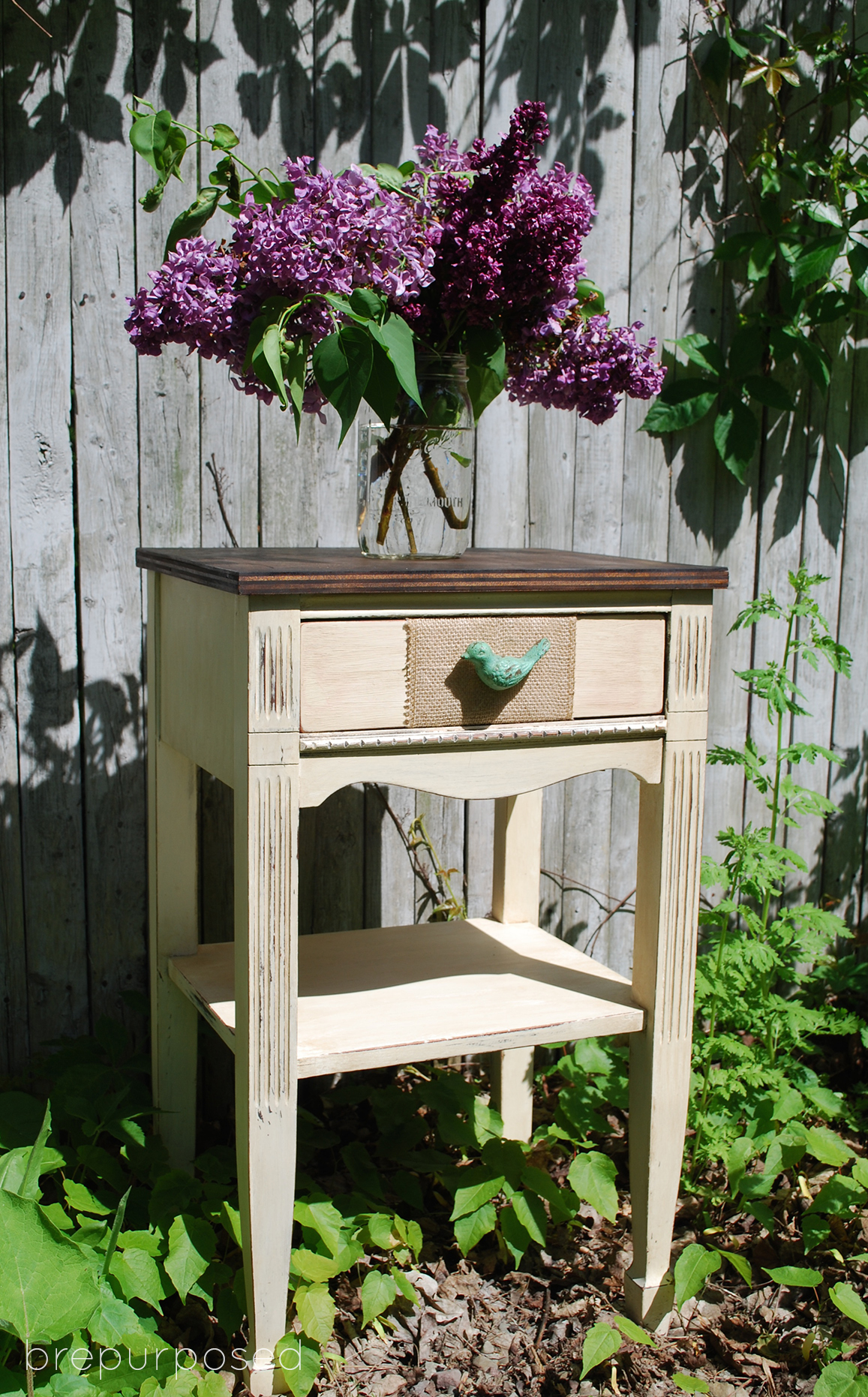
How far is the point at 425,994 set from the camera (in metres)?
1.74

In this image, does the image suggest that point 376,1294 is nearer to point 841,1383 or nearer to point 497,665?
point 841,1383

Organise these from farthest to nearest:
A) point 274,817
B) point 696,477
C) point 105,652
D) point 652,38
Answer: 1. point 696,477
2. point 652,38
3. point 105,652
4. point 274,817

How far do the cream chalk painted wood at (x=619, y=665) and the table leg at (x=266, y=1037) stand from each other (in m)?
0.45

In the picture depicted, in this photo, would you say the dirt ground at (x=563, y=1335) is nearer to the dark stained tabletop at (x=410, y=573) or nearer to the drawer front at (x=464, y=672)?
the drawer front at (x=464, y=672)

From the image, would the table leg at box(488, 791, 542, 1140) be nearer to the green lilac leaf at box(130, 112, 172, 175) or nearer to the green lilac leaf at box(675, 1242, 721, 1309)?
the green lilac leaf at box(675, 1242, 721, 1309)

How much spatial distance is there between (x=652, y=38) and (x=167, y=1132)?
2302 mm

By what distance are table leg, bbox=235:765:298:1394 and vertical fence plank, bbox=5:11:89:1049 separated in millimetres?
718

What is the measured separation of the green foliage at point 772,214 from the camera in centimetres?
240

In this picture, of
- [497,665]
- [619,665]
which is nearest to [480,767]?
[497,665]

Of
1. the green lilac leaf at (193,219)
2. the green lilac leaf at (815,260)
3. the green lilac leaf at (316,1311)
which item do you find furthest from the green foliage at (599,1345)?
the green lilac leaf at (815,260)

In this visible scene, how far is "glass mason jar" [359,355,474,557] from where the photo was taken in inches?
63.9

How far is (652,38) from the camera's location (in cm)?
235

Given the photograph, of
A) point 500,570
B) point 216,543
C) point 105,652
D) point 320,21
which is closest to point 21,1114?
point 105,652

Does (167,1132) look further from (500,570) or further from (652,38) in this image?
(652,38)
